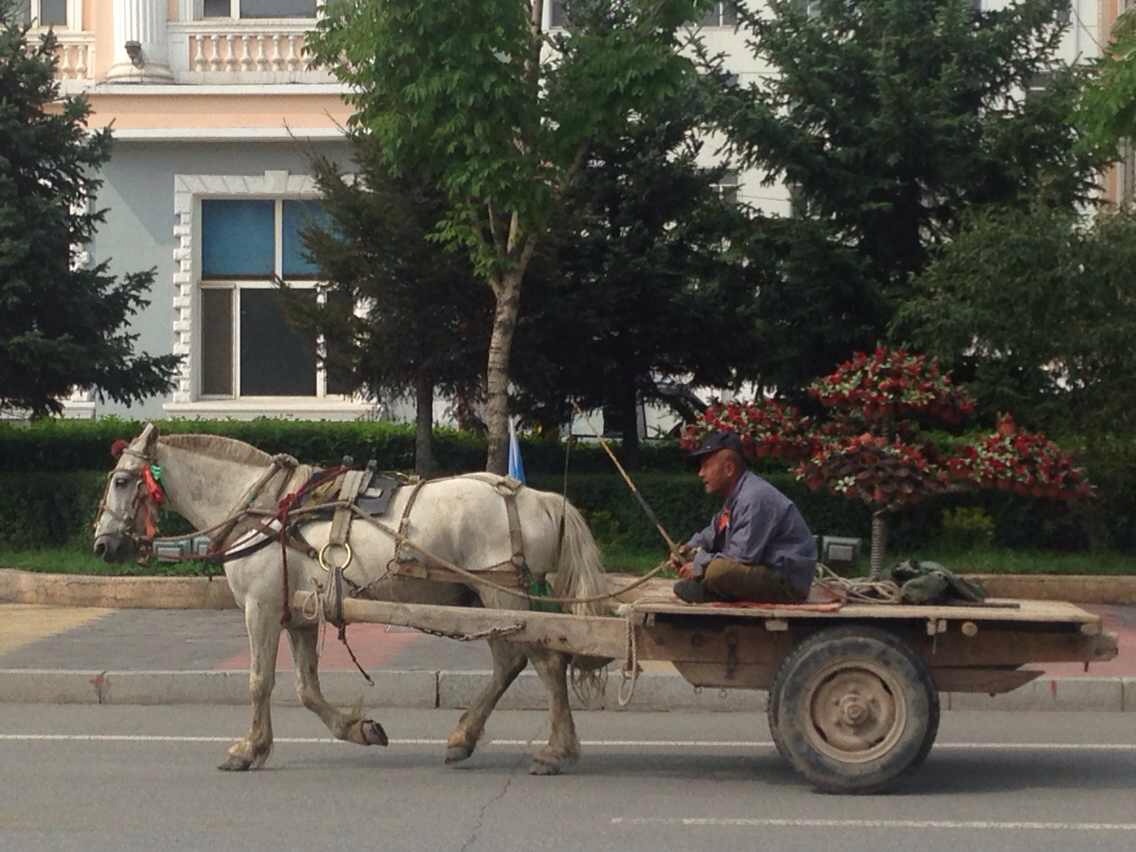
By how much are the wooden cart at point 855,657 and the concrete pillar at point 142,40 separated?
57.8 feet

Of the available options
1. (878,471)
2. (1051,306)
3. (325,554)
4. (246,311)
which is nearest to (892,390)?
(878,471)

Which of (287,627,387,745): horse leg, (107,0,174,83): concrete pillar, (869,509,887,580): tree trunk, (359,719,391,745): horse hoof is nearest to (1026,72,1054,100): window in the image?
(869,509,887,580): tree trunk

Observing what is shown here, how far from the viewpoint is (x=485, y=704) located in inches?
386

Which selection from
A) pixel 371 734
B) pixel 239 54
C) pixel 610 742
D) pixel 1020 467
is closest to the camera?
pixel 371 734

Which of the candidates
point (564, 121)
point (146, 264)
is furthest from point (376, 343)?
point (146, 264)

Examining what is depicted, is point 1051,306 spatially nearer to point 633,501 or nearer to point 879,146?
point 879,146

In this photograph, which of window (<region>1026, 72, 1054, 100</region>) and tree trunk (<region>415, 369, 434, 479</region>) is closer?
tree trunk (<region>415, 369, 434, 479</region>)

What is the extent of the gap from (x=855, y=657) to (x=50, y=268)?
39.4ft

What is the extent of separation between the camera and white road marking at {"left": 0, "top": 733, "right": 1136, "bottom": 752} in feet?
34.7

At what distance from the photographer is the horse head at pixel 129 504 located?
9.72 metres

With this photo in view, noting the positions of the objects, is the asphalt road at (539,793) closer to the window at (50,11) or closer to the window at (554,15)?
the window at (554,15)

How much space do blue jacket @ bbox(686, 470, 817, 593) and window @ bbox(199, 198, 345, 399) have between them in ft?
54.8

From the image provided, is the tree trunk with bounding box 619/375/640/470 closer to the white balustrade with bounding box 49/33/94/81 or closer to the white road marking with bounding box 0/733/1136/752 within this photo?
the white road marking with bounding box 0/733/1136/752

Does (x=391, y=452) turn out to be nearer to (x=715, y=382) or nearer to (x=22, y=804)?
(x=715, y=382)
